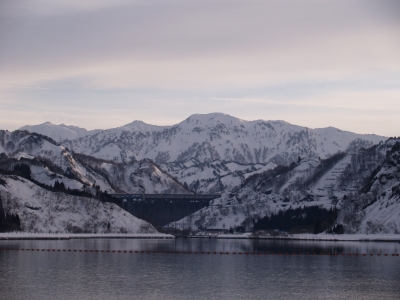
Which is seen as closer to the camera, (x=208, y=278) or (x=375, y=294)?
(x=375, y=294)

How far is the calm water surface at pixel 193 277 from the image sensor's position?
293 ft

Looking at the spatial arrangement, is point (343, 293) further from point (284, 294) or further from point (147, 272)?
point (147, 272)

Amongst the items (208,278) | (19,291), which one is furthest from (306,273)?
(19,291)

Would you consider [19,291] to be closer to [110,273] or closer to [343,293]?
[110,273]

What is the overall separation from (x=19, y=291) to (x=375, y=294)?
141ft

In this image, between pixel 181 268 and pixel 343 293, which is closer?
pixel 343 293

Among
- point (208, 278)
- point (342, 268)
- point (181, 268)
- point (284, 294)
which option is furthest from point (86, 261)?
point (284, 294)

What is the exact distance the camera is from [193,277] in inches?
4222

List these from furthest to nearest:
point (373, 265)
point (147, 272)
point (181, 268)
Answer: point (373, 265) → point (181, 268) → point (147, 272)

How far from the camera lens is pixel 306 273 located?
115688 millimetres

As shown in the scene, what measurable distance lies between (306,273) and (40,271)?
40.8 metres

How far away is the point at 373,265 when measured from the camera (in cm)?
13112

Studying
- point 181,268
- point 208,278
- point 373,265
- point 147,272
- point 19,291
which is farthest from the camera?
point 373,265

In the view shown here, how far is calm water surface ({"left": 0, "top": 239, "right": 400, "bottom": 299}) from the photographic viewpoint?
89188mm
